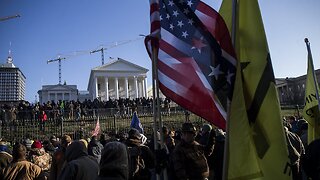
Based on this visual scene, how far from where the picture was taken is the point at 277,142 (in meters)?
3.29

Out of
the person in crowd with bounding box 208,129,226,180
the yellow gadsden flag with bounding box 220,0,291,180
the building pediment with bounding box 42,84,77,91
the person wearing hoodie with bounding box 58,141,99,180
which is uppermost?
the building pediment with bounding box 42,84,77,91

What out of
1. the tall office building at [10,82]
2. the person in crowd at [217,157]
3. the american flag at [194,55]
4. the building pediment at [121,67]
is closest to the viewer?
the american flag at [194,55]

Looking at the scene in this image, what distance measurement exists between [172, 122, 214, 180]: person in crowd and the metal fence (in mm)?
15466

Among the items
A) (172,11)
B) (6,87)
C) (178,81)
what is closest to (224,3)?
(172,11)

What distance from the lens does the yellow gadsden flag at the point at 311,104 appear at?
7.07m

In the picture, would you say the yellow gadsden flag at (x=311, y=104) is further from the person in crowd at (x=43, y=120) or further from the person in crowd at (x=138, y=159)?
the person in crowd at (x=43, y=120)

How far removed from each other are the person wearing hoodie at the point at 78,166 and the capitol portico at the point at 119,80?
7108 centimetres

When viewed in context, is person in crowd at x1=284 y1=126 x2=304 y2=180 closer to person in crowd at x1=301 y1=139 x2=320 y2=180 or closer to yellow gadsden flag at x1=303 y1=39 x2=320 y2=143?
yellow gadsden flag at x1=303 y1=39 x2=320 y2=143

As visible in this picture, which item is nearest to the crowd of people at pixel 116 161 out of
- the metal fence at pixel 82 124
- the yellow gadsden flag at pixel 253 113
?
the yellow gadsden flag at pixel 253 113

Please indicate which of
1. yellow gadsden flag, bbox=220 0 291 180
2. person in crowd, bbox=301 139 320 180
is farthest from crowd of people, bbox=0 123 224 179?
person in crowd, bbox=301 139 320 180

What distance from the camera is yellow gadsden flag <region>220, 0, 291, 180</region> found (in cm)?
326

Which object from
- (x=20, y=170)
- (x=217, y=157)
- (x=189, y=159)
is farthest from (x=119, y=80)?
(x=20, y=170)

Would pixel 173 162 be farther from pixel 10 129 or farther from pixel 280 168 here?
pixel 10 129

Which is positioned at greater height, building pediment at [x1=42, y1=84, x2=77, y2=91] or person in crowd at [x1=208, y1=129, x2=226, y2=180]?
building pediment at [x1=42, y1=84, x2=77, y2=91]
